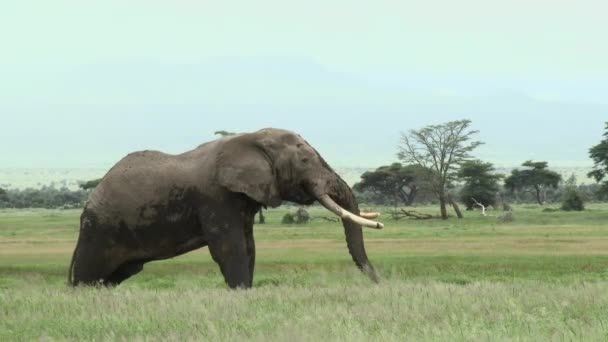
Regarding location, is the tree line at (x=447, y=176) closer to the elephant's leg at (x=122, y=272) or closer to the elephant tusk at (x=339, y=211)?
the elephant's leg at (x=122, y=272)

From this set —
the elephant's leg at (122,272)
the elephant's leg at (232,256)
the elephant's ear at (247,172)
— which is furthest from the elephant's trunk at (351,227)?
the elephant's leg at (122,272)

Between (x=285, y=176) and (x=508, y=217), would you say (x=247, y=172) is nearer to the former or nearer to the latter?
(x=285, y=176)

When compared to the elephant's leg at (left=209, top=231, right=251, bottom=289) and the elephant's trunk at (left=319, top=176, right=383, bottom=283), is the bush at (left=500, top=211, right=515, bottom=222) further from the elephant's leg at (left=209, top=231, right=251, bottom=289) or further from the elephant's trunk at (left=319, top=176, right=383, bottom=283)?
the elephant's leg at (left=209, top=231, right=251, bottom=289)

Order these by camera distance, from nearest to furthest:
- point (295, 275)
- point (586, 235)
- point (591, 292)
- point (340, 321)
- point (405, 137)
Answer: point (340, 321), point (591, 292), point (295, 275), point (586, 235), point (405, 137)

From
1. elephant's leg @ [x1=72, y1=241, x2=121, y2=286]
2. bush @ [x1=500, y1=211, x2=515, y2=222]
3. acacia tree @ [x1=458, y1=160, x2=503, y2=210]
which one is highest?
acacia tree @ [x1=458, y1=160, x2=503, y2=210]

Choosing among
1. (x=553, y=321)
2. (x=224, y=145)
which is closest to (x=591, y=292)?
(x=553, y=321)

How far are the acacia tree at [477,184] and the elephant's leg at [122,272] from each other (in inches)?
3274

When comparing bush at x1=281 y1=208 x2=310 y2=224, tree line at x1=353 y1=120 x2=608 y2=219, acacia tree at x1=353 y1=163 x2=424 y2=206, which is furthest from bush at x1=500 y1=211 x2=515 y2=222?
acacia tree at x1=353 y1=163 x2=424 y2=206

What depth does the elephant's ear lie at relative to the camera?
13.9 meters

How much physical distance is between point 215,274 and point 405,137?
2518 inches

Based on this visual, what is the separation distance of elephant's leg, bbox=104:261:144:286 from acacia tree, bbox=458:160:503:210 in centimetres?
8315

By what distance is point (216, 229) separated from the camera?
13875 mm

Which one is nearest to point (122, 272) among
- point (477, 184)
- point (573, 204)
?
point (573, 204)

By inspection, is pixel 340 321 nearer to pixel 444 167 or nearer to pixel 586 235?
pixel 586 235
